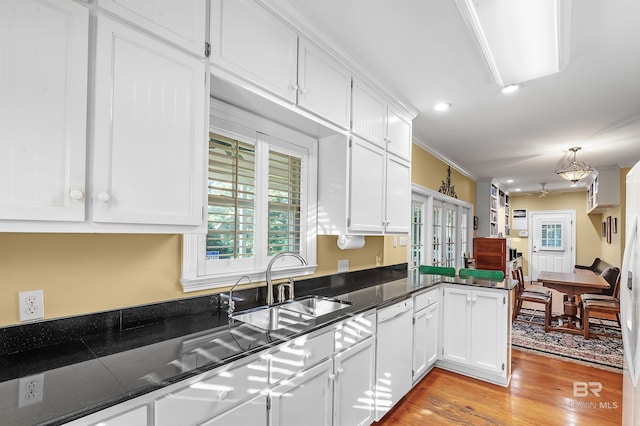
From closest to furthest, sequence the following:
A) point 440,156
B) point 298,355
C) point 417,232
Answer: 1. point 298,355
2. point 417,232
3. point 440,156

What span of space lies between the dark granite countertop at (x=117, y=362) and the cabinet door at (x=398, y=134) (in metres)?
1.72

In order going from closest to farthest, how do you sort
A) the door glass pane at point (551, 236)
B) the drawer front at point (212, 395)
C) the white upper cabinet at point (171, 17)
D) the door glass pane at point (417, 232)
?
the drawer front at point (212, 395) < the white upper cabinet at point (171, 17) < the door glass pane at point (417, 232) < the door glass pane at point (551, 236)

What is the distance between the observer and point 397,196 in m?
2.92

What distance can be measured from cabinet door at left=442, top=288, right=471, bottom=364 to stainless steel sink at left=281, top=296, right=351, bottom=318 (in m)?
1.53

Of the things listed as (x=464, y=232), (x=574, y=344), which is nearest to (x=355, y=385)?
(x=574, y=344)

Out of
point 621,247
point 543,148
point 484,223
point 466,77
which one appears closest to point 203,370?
point 466,77

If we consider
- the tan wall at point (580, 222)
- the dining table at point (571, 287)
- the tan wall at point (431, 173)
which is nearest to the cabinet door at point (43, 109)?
the tan wall at point (431, 173)

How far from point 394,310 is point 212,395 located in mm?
1487

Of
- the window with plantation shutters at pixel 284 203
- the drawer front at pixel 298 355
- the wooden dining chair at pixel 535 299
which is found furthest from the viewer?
the wooden dining chair at pixel 535 299

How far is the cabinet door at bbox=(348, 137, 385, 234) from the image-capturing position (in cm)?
235

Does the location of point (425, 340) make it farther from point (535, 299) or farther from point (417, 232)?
point (535, 299)

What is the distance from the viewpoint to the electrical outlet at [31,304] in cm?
119

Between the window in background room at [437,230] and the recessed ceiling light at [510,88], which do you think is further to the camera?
the window in background room at [437,230]

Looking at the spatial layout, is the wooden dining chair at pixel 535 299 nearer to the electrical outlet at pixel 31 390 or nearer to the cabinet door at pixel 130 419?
the cabinet door at pixel 130 419
